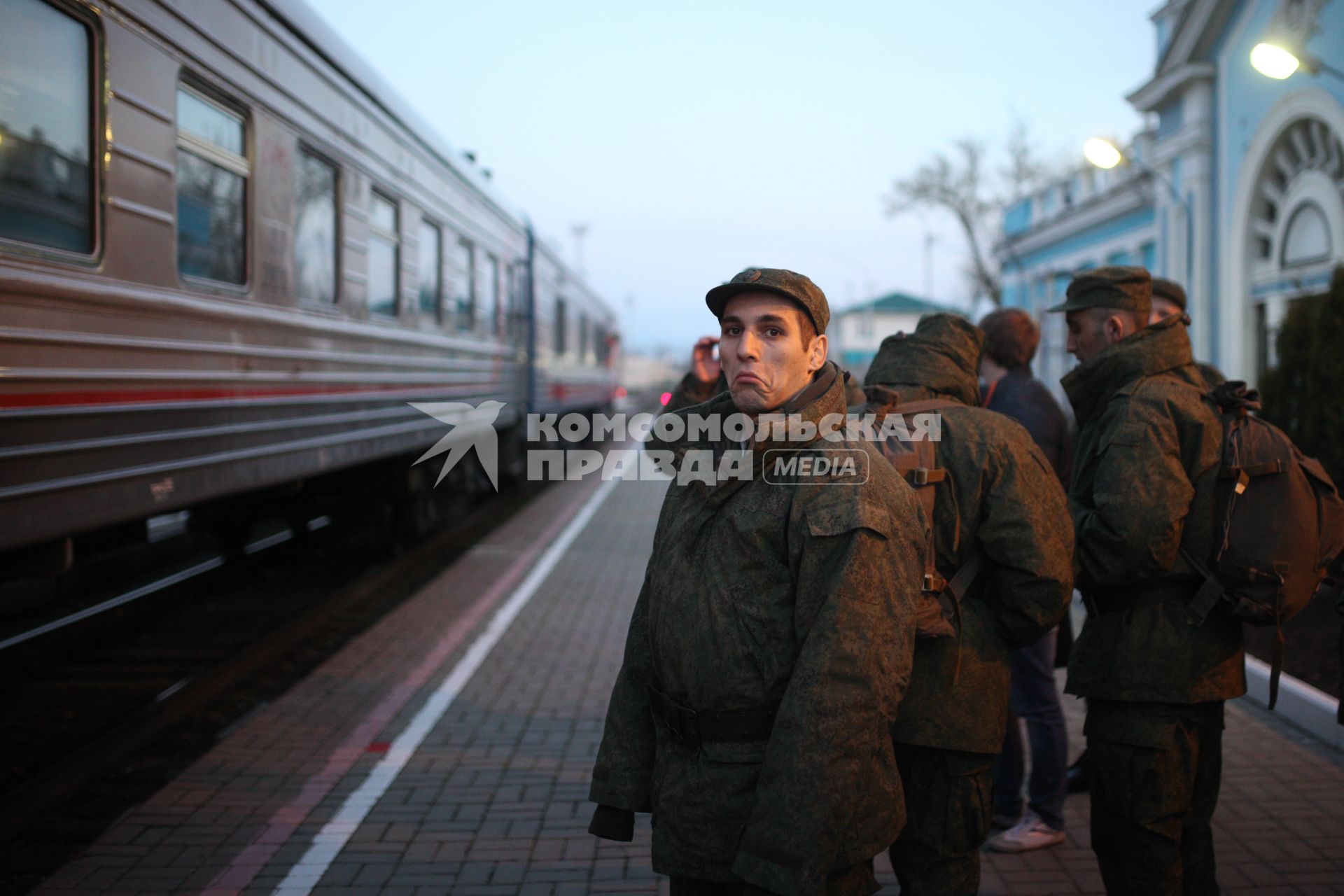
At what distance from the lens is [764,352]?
249 cm

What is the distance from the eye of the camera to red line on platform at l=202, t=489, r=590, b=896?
412cm

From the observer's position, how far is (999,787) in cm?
461

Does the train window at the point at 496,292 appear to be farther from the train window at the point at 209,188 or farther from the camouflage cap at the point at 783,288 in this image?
the camouflage cap at the point at 783,288

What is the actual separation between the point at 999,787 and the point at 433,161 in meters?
7.60

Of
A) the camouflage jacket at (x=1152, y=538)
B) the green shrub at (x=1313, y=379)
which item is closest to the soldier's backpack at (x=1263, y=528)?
the camouflage jacket at (x=1152, y=538)

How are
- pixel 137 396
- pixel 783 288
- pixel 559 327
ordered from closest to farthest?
pixel 783 288, pixel 137 396, pixel 559 327

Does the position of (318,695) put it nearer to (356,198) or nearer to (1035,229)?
(356,198)

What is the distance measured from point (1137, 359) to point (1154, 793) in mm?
1271

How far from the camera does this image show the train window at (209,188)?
5586mm

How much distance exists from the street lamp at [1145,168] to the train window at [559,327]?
8200 mm

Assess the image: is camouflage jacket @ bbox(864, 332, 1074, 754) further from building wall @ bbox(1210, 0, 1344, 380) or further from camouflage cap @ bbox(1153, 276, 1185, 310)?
building wall @ bbox(1210, 0, 1344, 380)

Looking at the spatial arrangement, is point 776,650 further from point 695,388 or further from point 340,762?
point 340,762

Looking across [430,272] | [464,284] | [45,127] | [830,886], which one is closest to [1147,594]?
[830,886]

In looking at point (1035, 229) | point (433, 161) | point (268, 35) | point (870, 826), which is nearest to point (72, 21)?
point (268, 35)
